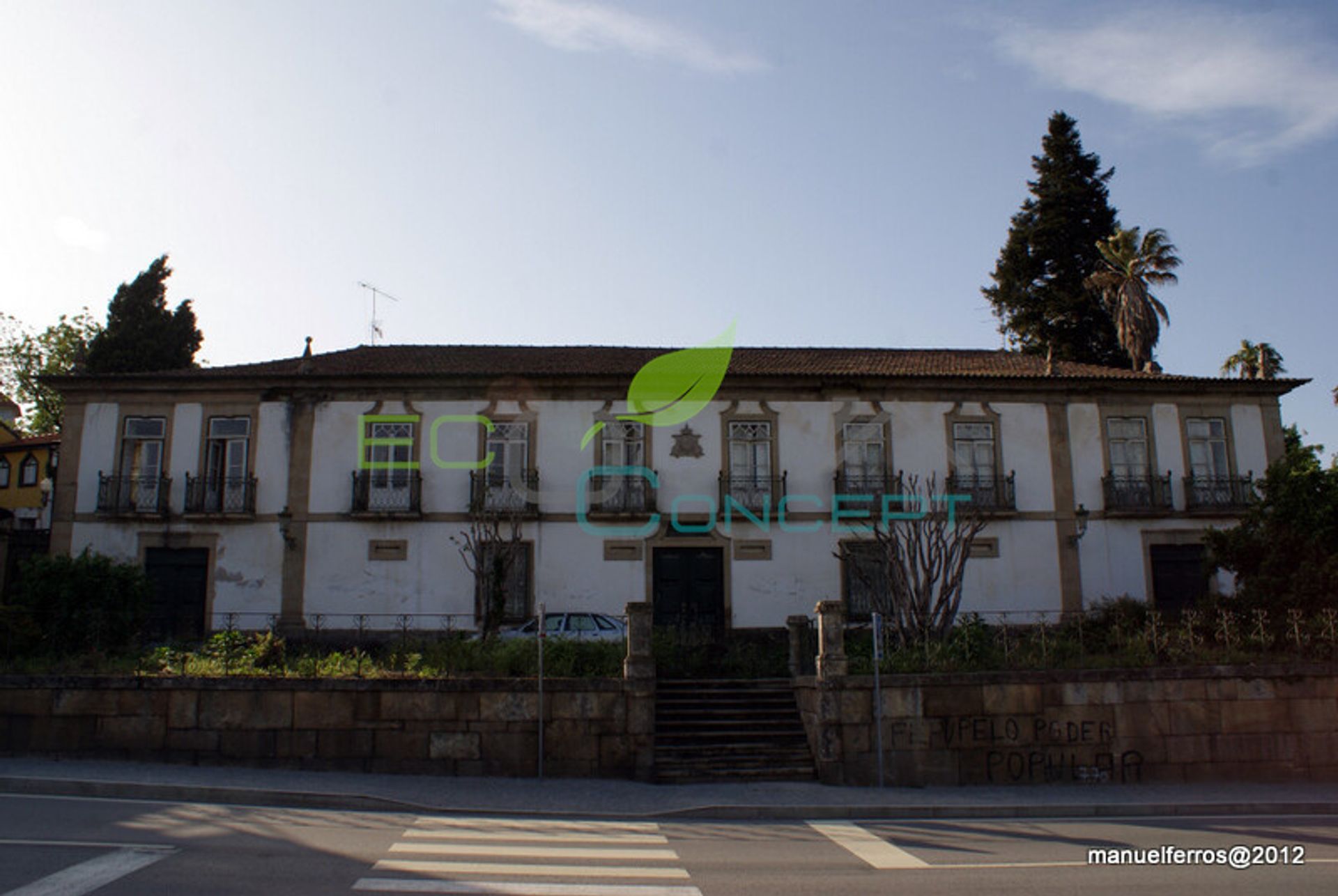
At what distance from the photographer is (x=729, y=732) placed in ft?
50.4

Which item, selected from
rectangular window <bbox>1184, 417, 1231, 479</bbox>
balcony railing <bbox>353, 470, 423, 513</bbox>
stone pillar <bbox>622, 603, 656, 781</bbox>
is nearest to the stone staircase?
stone pillar <bbox>622, 603, 656, 781</bbox>

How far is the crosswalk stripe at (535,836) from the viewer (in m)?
10.5

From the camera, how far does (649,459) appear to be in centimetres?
2419

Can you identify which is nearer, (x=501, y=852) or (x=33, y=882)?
(x=33, y=882)

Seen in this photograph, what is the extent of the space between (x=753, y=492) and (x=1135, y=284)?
19.6 metres

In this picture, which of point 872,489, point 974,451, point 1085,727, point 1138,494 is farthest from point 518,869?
point 1138,494

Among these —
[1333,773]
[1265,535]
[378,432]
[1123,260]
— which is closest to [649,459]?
[378,432]

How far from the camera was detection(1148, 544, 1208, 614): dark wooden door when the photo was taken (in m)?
24.2

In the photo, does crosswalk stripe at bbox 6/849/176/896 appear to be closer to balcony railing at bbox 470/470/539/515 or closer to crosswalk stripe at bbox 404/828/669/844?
crosswalk stripe at bbox 404/828/669/844

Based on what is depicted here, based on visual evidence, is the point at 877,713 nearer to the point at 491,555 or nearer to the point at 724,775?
the point at 724,775

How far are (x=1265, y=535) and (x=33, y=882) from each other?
60.2ft

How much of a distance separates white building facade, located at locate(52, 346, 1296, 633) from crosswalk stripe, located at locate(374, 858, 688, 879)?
1399 cm

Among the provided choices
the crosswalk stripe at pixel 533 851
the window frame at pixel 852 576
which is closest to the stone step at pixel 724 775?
the crosswalk stripe at pixel 533 851

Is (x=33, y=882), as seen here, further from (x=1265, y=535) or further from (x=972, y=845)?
(x=1265, y=535)
